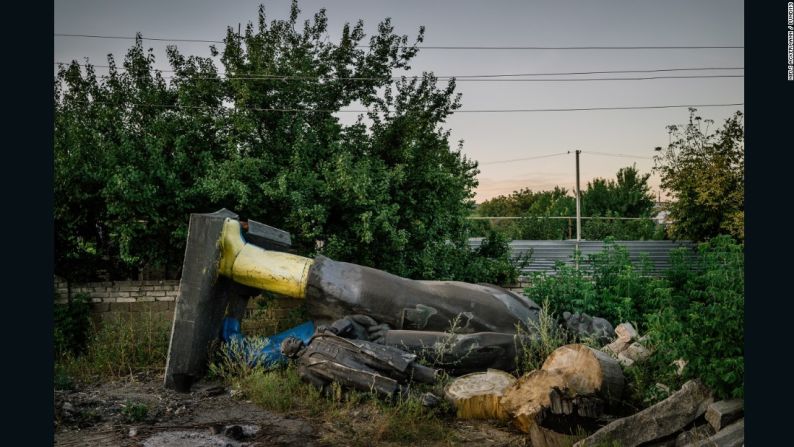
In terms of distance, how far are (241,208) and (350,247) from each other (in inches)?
60.4

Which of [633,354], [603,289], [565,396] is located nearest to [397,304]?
[633,354]

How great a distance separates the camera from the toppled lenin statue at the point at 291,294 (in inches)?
257

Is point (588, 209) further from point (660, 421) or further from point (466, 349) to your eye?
point (660, 421)

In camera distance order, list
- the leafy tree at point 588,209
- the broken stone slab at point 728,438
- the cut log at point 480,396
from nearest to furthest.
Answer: the broken stone slab at point 728,438, the cut log at point 480,396, the leafy tree at point 588,209

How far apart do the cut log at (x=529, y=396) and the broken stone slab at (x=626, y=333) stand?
1.80 meters

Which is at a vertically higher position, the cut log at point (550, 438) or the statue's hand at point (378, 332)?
the statue's hand at point (378, 332)

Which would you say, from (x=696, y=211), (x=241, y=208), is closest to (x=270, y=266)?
(x=241, y=208)

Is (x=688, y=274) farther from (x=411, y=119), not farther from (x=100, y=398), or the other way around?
(x=100, y=398)

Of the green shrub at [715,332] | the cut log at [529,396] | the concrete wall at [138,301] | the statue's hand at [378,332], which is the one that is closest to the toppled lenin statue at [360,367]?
the statue's hand at [378,332]

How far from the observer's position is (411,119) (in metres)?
9.53

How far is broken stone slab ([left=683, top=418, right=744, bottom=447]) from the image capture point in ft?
12.5

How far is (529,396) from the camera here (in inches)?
193

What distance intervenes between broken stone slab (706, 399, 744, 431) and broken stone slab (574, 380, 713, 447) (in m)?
0.16

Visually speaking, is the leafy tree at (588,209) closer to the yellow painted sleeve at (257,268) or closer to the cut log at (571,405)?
the yellow painted sleeve at (257,268)
